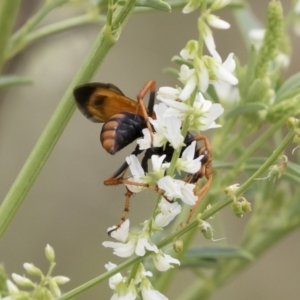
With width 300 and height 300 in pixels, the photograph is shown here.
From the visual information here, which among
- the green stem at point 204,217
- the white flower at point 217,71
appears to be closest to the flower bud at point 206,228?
the green stem at point 204,217

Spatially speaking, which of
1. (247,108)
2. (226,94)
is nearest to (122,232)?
(247,108)

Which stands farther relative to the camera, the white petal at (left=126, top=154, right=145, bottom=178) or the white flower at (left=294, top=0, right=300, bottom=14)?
the white flower at (left=294, top=0, right=300, bottom=14)

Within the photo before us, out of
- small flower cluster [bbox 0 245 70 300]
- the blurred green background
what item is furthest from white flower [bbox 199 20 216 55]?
the blurred green background

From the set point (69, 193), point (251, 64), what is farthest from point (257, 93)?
point (69, 193)

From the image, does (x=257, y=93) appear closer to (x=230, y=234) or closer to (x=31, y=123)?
(x=31, y=123)

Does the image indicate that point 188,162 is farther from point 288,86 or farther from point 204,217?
point 288,86

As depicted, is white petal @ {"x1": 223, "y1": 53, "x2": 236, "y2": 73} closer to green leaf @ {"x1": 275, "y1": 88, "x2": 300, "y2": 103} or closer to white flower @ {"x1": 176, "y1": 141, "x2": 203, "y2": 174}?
white flower @ {"x1": 176, "y1": 141, "x2": 203, "y2": 174}
